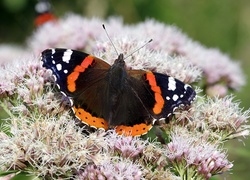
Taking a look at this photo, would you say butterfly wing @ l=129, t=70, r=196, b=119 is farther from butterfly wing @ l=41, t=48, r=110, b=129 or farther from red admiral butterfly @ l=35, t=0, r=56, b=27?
red admiral butterfly @ l=35, t=0, r=56, b=27

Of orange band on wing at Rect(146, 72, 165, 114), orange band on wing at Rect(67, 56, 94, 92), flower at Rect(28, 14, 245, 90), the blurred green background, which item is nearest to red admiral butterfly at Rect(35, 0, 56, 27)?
flower at Rect(28, 14, 245, 90)

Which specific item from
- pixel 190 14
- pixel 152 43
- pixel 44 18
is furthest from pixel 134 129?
pixel 190 14

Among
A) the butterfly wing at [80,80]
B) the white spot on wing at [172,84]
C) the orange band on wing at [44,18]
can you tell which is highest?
the orange band on wing at [44,18]

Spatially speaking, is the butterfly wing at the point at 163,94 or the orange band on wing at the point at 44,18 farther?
the orange band on wing at the point at 44,18

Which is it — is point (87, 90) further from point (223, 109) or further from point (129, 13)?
point (129, 13)

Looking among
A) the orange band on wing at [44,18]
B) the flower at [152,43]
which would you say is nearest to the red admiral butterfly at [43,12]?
the orange band on wing at [44,18]

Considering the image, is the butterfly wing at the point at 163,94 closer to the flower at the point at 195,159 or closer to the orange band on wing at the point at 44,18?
the flower at the point at 195,159

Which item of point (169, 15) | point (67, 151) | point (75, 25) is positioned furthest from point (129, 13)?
point (67, 151)
